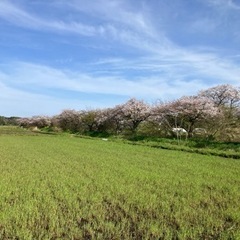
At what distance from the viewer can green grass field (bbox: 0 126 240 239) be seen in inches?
175

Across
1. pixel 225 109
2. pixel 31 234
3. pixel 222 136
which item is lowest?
pixel 31 234

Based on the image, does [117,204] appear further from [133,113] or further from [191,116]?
[133,113]

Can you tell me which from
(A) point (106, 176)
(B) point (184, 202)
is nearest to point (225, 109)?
(A) point (106, 176)

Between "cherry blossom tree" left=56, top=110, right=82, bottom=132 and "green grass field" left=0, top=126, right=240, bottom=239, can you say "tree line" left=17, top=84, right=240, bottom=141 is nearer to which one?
"cherry blossom tree" left=56, top=110, right=82, bottom=132

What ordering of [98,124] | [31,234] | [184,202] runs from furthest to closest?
[98,124], [184,202], [31,234]

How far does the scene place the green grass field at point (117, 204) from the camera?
4.43 m

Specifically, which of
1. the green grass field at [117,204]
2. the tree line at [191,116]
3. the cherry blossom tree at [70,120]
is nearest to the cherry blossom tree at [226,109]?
the tree line at [191,116]

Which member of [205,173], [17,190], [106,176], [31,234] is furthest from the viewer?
[205,173]

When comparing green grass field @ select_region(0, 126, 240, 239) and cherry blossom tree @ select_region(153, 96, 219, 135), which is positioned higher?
cherry blossom tree @ select_region(153, 96, 219, 135)

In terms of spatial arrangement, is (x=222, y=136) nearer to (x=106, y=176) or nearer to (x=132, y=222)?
(x=106, y=176)

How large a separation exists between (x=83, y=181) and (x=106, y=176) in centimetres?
95

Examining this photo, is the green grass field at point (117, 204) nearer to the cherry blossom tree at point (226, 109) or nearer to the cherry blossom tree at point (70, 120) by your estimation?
the cherry blossom tree at point (226, 109)

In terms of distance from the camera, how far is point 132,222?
15.9 ft

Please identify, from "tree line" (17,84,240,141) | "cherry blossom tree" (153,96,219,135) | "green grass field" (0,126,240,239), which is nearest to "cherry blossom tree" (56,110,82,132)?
"tree line" (17,84,240,141)
